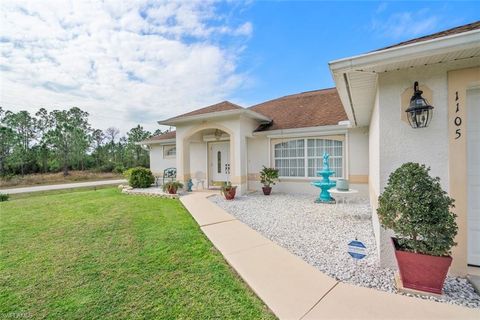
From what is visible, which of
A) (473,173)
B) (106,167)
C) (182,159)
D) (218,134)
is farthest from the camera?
(106,167)

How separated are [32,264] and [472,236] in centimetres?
729

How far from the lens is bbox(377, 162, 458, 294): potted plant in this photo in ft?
8.83

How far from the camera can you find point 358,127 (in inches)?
403

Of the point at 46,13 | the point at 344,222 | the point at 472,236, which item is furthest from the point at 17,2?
the point at 472,236

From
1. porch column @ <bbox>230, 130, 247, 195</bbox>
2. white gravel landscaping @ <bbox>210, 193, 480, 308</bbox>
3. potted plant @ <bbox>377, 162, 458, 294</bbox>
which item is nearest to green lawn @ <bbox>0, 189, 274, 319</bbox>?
white gravel landscaping @ <bbox>210, 193, 480, 308</bbox>

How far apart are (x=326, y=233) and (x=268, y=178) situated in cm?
578

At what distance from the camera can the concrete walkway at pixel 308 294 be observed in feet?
8.07

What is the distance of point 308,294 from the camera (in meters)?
2.87

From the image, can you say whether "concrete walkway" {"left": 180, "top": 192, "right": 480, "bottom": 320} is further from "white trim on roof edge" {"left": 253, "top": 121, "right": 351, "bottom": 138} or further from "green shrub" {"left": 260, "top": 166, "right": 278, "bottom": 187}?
"white trim on roof edge" {"left": 253, "top": 121, "right": 351, "bottom": 138}

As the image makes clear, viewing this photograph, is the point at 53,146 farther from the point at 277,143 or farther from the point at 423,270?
the point at 423,270

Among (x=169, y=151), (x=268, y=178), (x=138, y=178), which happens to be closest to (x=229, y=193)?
(x=268, y=178)

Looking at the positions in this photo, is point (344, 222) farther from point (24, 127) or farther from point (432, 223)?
point (24, 127)

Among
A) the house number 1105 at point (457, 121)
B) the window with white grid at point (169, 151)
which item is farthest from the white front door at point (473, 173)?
the window with white grid at point (169, 151)

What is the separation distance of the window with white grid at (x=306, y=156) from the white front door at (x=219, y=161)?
10.4 ft
